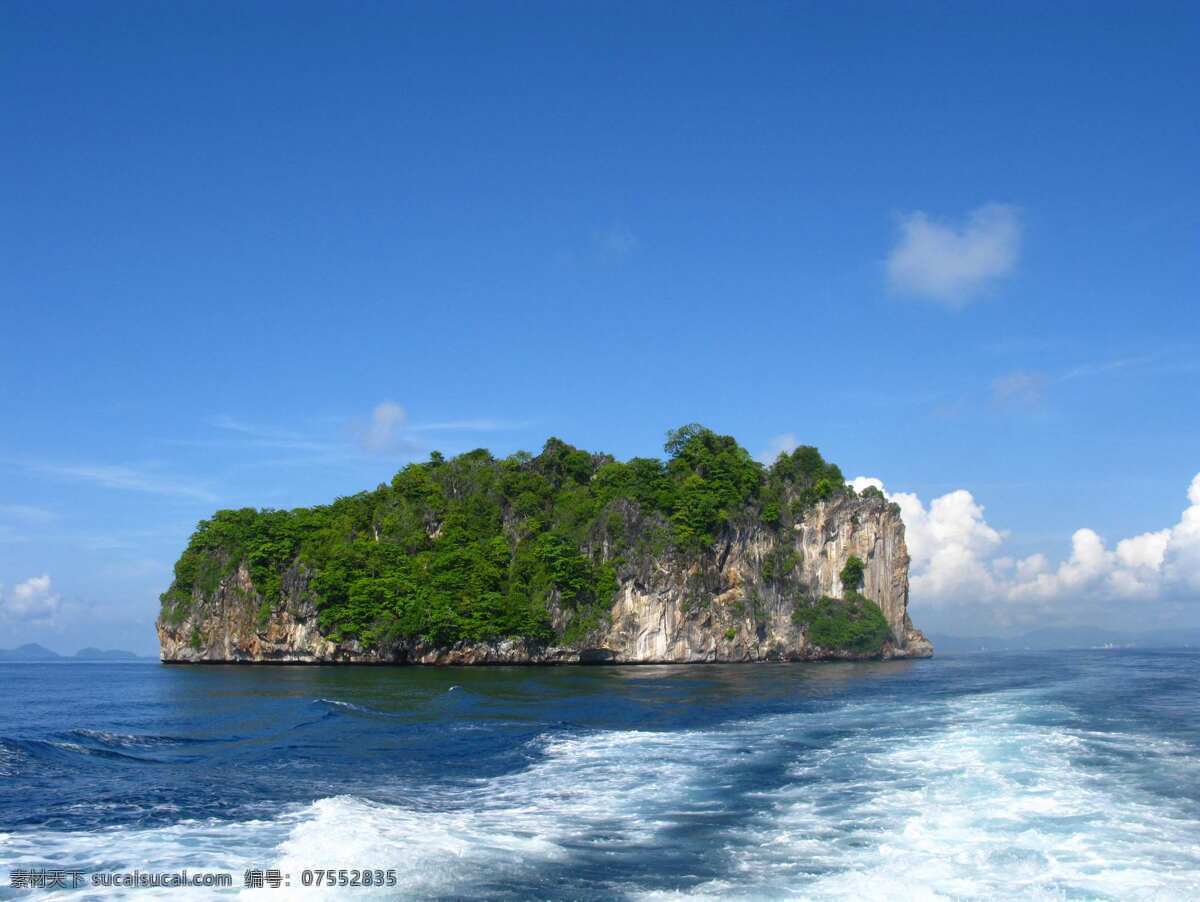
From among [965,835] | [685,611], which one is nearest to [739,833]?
[965,835]

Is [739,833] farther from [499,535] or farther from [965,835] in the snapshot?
[499,535]

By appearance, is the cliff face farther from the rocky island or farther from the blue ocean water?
the blue ocean water

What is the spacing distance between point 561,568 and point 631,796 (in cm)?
5820

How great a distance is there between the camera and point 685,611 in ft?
258

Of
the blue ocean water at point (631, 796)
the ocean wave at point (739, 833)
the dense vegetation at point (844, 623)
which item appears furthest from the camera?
the dense vegetation at point (844, 623)

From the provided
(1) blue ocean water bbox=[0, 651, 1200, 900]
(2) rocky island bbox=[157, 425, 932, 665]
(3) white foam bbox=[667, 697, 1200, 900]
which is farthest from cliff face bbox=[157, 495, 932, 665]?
(3) white foam bbox=[667, 697, 1200, 900]

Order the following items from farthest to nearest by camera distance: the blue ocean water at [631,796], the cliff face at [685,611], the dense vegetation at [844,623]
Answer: the dense vegetation at [844,623], the cliff face at [685,611], the blue ocean water at [631,796]

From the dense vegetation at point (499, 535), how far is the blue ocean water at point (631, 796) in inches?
1435

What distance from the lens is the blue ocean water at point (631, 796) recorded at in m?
12.6

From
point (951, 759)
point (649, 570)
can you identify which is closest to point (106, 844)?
point (951, 759)

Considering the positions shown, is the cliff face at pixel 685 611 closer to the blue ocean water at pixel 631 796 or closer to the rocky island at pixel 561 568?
the rocky island at pixel 561 568

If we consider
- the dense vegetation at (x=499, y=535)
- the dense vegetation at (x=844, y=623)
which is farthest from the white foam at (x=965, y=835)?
the dense vegetation at (x=844, y=623)

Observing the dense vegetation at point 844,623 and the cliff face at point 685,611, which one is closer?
the cliff face at point 685,611

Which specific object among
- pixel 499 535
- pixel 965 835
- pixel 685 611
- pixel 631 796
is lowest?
pixel 631 796
